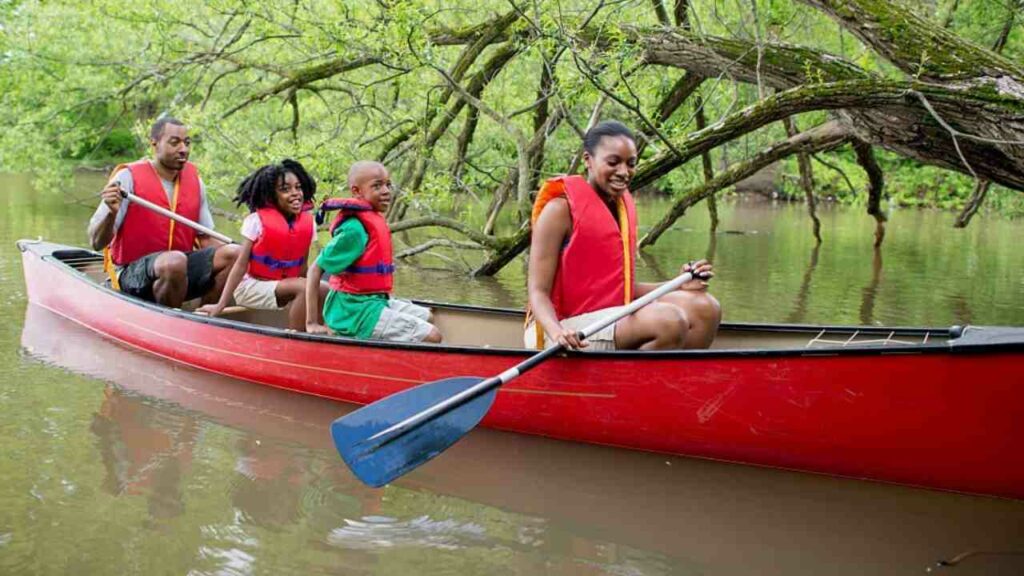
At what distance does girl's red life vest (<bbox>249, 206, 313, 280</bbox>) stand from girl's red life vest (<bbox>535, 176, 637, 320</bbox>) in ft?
6.20

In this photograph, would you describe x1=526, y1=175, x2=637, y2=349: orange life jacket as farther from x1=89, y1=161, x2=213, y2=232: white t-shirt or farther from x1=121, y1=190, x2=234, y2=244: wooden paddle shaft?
x1=89, y1=161, x2=213, y2=232: white t-shirt

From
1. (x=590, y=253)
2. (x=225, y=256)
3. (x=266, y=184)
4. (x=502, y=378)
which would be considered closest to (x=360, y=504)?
(x=502, y=378)

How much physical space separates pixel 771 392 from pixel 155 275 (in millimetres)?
3731

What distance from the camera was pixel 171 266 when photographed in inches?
222

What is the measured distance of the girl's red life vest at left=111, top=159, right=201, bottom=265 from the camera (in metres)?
5.86

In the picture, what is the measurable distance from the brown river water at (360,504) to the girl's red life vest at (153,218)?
0.75 meters

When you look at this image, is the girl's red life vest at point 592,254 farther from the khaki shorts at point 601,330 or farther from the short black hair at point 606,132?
the short black hair at point 606,132

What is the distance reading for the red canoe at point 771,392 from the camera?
3.35 m

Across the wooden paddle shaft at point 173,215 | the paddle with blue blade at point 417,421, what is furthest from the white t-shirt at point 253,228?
the paddle with blue blade at point 417,421

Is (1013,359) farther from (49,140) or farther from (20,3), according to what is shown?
(20,3)

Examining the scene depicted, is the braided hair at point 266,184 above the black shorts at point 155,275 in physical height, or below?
above

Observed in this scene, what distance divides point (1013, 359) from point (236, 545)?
8.60ft

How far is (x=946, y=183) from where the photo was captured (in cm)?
2241

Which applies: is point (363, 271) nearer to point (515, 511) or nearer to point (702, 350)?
point (515, 511)
